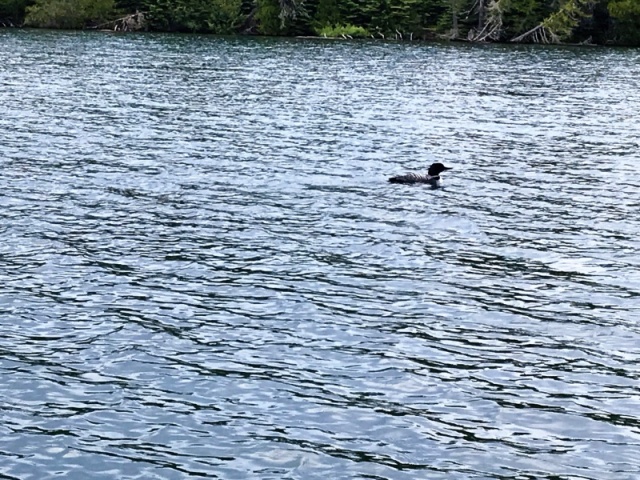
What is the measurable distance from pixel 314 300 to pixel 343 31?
10095 cm

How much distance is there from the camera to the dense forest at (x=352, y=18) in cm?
11500

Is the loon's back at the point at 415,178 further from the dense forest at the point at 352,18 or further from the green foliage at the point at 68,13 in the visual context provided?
the green foliage at the point at 68,13

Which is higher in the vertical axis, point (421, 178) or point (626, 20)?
point (626, 20)

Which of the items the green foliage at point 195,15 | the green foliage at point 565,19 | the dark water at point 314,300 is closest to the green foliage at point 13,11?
the green foliage at point 195,15

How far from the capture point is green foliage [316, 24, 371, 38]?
120 m

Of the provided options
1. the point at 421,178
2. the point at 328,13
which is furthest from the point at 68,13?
the point at 421,178

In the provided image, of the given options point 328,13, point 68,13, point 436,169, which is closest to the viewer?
point 436,169

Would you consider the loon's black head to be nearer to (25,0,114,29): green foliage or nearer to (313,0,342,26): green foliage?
(313,0,342,26): green foliage

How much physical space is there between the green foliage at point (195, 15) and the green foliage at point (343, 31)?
32.8ft

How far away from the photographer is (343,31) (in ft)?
392

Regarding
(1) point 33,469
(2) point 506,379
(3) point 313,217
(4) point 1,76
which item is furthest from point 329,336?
(4) point 1,76

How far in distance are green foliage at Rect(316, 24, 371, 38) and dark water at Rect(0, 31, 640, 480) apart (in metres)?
72.7

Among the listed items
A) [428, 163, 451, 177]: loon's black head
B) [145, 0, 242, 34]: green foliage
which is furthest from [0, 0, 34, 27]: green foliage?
[428, 163, 451, 177]: loon's black head

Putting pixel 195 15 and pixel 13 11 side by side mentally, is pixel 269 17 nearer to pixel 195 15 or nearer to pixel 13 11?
pixel 195 15
